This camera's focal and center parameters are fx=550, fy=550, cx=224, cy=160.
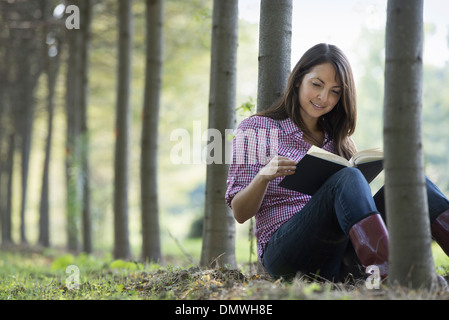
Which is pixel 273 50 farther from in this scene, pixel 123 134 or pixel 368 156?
pixel 123 134

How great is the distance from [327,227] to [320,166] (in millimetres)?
307

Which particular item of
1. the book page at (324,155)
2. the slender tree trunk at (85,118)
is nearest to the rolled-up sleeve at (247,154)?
the book page at (324,155)

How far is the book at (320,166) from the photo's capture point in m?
2.66

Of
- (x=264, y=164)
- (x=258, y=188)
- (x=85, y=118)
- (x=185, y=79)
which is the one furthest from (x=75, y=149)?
(x=258, y=188)

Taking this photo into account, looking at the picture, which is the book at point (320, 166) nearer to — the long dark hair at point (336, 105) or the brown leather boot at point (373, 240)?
the brown leather boot at point (373, 240)

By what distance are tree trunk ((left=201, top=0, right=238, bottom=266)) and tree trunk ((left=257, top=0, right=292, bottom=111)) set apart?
0.54 m

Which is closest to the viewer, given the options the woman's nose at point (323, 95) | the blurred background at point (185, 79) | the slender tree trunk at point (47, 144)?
the woman's nose at point (323, 95)

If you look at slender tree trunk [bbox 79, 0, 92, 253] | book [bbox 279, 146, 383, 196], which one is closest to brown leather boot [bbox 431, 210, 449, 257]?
book [bbox 279, 146, 383, 196]

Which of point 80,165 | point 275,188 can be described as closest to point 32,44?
point 80,165

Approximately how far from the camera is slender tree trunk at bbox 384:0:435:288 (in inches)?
91.0

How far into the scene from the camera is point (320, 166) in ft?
8.89

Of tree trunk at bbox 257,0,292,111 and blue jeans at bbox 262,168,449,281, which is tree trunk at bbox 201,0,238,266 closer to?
tree trunk at bbox 257,0,292,111

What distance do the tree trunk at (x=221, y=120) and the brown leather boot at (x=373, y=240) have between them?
1.77 meters
